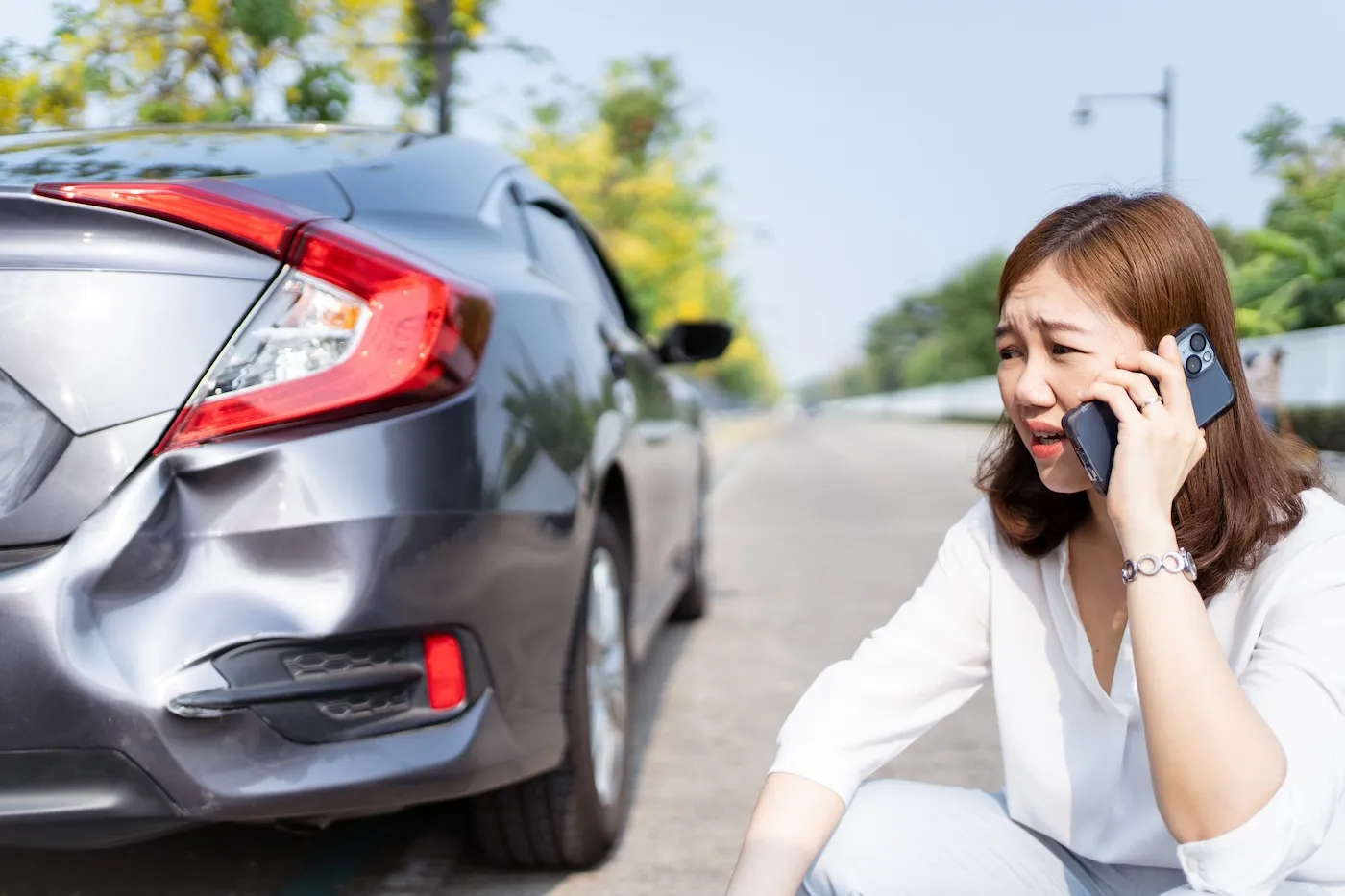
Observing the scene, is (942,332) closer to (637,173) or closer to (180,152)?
(637,173)

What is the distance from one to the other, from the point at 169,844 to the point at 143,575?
144 cm

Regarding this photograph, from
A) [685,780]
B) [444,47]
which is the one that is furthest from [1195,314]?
[444,47]

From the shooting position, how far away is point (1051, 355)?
68.2 inches

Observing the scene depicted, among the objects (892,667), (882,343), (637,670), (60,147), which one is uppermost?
(60,147)

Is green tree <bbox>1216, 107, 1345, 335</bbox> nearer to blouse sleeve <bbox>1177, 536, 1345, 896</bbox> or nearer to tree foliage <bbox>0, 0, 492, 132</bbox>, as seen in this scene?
blouse sleeve <bbox>1177, 536, 1345, 896</bbox>

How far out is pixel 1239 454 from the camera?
172cm

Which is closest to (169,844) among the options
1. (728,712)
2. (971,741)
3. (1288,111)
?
(728,712)

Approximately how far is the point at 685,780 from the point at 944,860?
2023 mm

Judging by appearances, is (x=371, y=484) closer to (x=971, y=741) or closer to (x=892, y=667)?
(x=892, y=667)

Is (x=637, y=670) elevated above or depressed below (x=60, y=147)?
below

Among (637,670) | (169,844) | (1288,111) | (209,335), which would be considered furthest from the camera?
(637,670)

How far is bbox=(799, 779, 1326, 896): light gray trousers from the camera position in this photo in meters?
1.86

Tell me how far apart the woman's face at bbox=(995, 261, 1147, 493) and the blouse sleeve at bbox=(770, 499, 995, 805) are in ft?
0.97

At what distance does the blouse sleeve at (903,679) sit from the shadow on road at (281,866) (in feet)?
4.11
